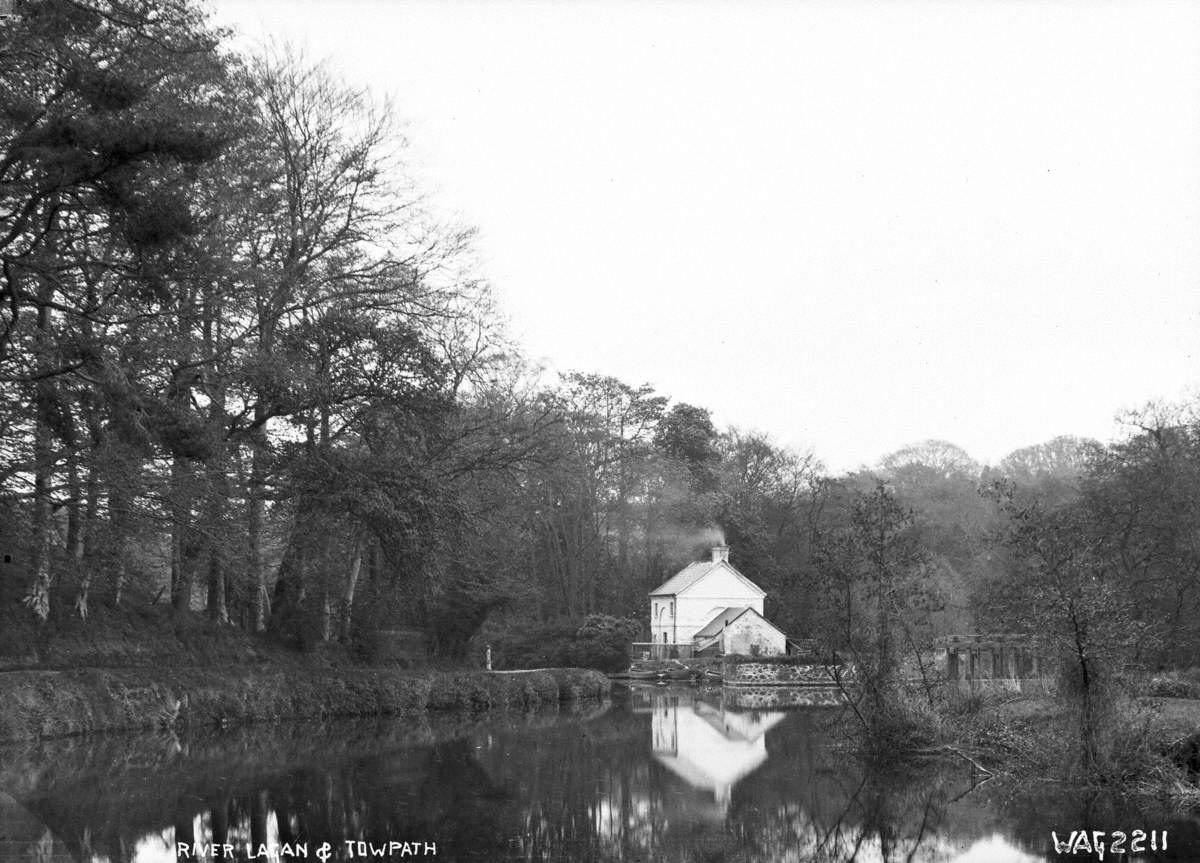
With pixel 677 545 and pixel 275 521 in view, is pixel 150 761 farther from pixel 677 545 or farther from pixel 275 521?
pixel 677 545

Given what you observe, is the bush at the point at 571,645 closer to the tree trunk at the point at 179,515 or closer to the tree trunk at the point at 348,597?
the tree trunk at the point at 348,597

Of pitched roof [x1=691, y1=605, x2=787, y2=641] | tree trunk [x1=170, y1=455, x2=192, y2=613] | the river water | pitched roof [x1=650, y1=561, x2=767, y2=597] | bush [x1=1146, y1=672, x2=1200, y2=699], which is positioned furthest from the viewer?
pitched roof [x1=650, y1=561, x2=767, y2=597]

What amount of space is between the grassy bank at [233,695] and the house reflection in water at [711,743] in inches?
173

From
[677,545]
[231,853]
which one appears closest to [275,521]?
[231,853]

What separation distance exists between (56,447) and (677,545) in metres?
40.4

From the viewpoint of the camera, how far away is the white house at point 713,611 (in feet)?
167

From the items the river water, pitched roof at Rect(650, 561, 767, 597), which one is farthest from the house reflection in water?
pitched roof at Rect(650, 561, 767, 597)

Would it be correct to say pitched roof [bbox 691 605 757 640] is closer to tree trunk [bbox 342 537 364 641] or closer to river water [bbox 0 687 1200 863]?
tree trunk [bbox 342 537 364 641]

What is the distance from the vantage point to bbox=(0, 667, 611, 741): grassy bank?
20.3m

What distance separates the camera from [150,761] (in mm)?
17422

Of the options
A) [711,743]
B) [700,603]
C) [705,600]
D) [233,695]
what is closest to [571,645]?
[700,603]

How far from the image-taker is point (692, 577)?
54.2 metres

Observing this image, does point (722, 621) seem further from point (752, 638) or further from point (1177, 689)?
point (1177, 689)

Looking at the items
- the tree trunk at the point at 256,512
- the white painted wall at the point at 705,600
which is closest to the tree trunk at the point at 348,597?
the tree trunk at the point at 256,512
